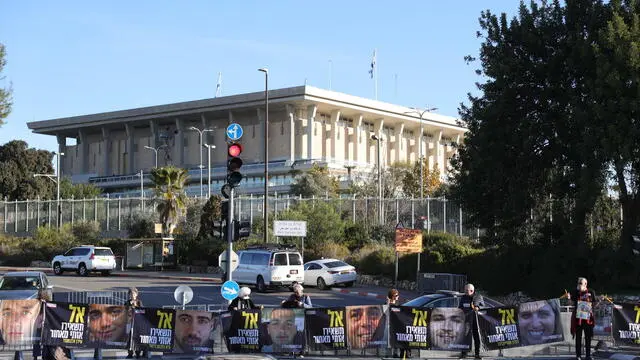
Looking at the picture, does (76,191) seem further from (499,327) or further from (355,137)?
(499,327)

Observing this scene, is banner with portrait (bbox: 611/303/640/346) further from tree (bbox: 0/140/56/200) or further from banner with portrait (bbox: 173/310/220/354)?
tree (bbox: 0/140/56/200)

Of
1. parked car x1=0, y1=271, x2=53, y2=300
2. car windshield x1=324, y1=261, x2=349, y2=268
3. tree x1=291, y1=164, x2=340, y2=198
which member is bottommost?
car windshield x1=324, y1=261, x2=349, y2=268

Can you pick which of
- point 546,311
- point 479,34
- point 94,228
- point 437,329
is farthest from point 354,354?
point 94,228

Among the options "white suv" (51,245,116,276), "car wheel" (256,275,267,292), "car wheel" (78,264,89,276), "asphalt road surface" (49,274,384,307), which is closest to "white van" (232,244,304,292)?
"car wheel" (256,275,267,292)

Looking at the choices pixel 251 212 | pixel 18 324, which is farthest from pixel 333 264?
pixel 18 324

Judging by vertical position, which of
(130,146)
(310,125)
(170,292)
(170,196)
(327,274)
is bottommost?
(170,292)

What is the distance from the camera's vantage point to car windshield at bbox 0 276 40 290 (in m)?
24.2

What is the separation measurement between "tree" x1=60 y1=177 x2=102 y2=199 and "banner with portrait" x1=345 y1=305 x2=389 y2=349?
82.4 m

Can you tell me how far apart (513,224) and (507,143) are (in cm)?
336

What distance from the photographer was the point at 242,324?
17234 mm

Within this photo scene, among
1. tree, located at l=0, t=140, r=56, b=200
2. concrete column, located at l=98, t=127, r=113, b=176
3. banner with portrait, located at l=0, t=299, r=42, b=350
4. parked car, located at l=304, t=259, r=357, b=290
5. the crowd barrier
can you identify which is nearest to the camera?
banner with portrait, located at l=0, t=299, r=42, b=350

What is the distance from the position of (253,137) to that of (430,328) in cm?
9297

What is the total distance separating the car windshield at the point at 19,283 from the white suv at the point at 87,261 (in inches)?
937

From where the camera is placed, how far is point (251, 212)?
57.7 meters
